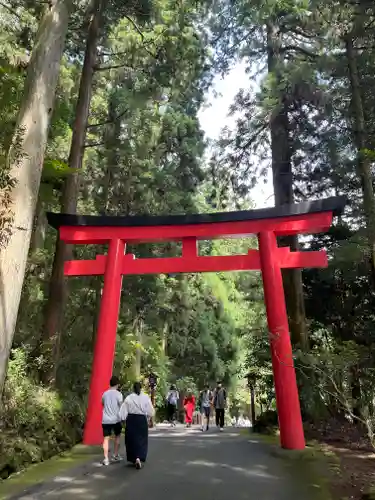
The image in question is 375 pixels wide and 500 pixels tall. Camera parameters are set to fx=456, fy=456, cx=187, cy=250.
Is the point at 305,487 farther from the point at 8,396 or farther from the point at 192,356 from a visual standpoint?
the point at 192,356

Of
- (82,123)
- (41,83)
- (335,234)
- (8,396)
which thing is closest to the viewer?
(41,83)

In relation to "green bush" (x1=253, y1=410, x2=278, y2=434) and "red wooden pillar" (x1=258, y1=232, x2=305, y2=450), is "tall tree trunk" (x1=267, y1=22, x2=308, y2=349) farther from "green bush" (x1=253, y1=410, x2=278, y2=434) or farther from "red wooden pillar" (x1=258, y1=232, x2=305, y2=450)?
"red wooden pillar" (x1=258, y1=232, x2=305, y2=450)

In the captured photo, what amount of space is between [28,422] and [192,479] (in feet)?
11.3

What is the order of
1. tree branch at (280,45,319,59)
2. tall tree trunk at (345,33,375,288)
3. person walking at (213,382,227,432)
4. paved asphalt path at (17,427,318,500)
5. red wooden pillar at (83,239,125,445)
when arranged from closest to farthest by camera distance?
paved asphalt path at (17,427,318,500) → red wooden pillar at (83,239,125,445) → tall tree trunk at (345,33,375,288) → person walking at (213,382,227,432) → tree branch at (280,45,319,59)

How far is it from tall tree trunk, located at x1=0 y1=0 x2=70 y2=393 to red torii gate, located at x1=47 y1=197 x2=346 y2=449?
12.2 feet

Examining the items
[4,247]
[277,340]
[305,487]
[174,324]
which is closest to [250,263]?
[277,340]

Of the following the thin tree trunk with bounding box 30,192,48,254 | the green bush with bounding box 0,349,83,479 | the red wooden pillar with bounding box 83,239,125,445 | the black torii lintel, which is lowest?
the green bush with bounding box 0,349,83,479

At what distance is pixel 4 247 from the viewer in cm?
530

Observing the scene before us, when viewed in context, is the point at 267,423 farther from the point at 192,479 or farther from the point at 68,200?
the point at 68,200

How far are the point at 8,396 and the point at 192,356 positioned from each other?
15519mm

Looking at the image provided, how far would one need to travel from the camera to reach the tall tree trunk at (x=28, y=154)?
5188 mm

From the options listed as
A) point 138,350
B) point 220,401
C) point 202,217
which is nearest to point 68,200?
point 202,217

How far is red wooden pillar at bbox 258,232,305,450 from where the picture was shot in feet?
26.0

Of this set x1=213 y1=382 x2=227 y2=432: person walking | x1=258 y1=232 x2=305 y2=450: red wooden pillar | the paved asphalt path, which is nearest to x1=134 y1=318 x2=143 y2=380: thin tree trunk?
x1=213 y1=382 x2=227 y2=432: person walking
